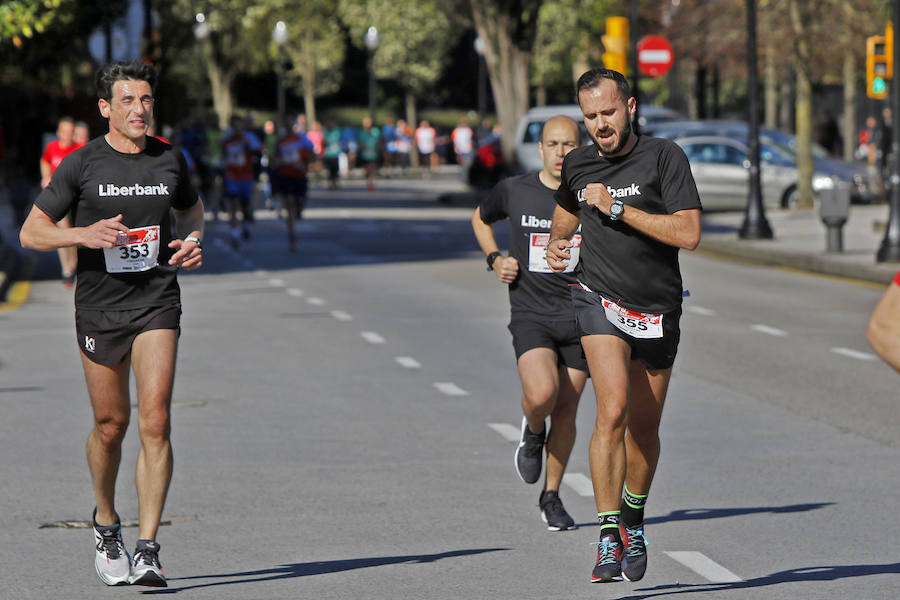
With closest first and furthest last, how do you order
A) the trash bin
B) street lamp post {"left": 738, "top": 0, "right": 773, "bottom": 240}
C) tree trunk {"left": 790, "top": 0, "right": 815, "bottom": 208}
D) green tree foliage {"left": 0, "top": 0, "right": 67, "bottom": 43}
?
1. green tree foliage {"left": 0, "top": 0, "right": 67, "bottom": 43}
2. the trash bin
3. street lamp post {"left": 738, "top": 0, "right": 773, "bottom": 240}
4. tree trunk {"left": 790, "top": 0, "right": 815, "bottom": 208}

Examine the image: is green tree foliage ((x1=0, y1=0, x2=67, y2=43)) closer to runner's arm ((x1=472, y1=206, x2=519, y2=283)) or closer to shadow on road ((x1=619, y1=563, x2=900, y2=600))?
runner's arm ((x1=472, y1=206, x2=519, y2=283))

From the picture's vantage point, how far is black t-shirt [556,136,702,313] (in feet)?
20.4

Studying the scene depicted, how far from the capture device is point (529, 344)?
7727 mm

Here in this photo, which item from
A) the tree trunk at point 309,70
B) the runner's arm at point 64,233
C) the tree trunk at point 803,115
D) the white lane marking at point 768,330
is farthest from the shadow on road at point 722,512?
the tree trunk at point 309,70

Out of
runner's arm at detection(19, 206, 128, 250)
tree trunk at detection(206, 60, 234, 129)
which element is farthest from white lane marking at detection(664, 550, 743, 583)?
tree trunk at detection(206, 60, 234, 129)

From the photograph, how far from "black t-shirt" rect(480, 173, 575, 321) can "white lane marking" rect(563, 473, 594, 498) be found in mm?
1033

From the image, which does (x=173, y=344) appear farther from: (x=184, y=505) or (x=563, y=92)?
(x=563, y=92)

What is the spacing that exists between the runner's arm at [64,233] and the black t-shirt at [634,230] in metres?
1.63

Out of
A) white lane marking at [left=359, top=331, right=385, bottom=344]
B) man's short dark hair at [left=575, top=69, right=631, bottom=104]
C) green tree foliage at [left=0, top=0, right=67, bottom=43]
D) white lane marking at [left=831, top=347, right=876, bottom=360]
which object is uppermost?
green tree foliage at [left=0, top=0, right=67, bottom=43]

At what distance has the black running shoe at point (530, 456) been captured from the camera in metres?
7.84

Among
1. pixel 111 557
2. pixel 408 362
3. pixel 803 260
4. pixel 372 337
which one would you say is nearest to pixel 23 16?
pixel 372 337

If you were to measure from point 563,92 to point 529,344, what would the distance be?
84.1 meters

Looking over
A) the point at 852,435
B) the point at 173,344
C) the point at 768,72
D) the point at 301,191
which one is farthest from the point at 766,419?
the point at 768,72

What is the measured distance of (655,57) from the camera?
107ft
